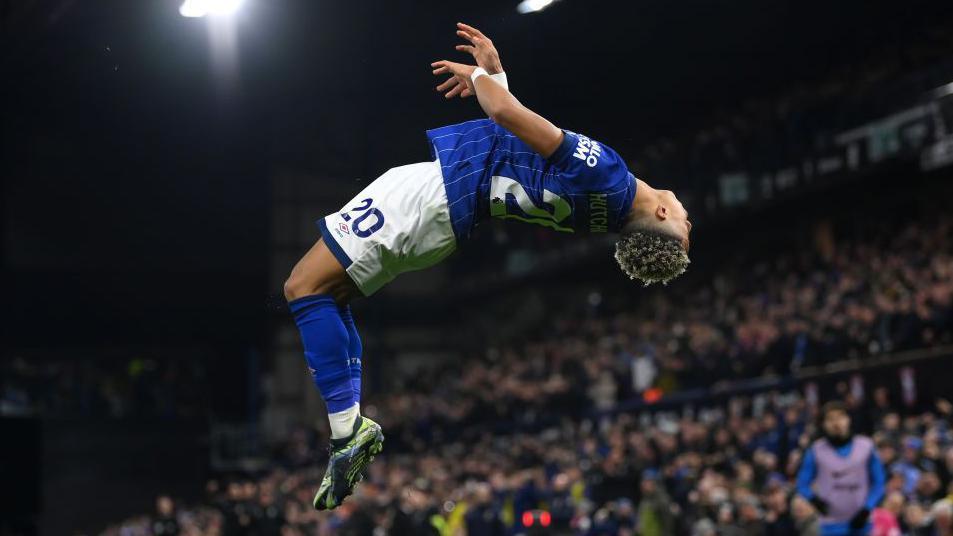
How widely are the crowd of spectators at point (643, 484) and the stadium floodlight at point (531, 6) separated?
4238 millimetres

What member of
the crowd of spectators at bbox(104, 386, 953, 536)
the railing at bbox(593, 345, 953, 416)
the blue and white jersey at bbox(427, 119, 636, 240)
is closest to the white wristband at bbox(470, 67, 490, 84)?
the blue and white jersey at bbox(427, 119, 636, 240)

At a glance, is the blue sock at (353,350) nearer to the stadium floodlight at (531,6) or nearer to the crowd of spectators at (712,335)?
the stadium floodlight at (531,6)

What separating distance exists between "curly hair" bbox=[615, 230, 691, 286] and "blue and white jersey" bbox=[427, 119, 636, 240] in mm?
98

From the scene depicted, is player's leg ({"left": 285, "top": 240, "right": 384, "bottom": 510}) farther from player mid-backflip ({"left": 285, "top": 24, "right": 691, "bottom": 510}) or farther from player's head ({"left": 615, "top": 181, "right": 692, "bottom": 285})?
player's head ({"left": 615, "top": 181, "right": 692, "bottom": 285})

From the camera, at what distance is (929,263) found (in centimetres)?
1596

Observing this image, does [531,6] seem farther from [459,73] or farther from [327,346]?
[327,346]

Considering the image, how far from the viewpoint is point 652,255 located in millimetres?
5027

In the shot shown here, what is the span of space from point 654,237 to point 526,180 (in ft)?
1.75

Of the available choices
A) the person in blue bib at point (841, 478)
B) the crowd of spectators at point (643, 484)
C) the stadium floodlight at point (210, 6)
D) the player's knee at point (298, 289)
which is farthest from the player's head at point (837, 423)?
the stadium floodlight at point (210, 6)

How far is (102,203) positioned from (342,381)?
25487 mm

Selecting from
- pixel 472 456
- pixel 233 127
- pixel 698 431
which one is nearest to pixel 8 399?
pixel 233 127

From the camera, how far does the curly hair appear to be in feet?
16.5

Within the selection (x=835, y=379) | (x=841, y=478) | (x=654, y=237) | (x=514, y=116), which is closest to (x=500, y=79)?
(x=514, y=116)

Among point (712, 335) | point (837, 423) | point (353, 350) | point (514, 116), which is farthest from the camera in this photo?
point (712, 335)
